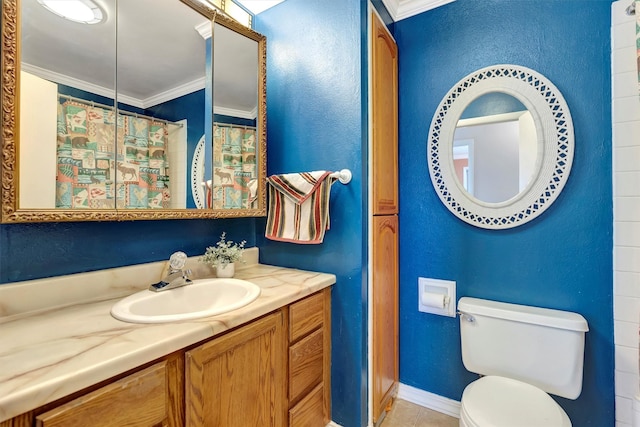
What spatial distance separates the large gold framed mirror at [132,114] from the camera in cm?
88

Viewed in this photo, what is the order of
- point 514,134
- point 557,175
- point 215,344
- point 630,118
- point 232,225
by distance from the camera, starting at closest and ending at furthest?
point 215,344 < point 630,118 < point 557,175 < point 514,134 < point 232,225

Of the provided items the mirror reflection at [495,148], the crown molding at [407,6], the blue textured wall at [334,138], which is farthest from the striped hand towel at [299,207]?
the crown molding at [407,6]

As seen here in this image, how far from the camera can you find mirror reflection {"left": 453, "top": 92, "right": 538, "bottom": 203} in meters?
1.46

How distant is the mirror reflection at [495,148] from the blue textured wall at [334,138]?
630mm

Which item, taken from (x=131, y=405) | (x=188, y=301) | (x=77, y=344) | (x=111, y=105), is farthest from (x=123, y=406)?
(x=111, y=105)

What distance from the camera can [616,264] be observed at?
130cm

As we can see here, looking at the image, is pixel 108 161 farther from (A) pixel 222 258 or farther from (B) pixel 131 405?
(B) pixel 131 405

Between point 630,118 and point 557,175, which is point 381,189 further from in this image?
point 630,118

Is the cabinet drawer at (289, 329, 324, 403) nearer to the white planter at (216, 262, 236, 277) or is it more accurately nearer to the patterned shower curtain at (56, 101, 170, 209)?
the white planter at (216, 262, 236, 277)

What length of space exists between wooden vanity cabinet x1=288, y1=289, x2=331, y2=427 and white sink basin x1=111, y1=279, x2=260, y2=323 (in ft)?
0.84

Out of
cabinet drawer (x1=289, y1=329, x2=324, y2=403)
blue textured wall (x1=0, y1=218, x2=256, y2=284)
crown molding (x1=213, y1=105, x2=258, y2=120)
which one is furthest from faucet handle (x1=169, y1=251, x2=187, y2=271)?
crown molding (x1=213, y1=105, x2=258, y2=120)

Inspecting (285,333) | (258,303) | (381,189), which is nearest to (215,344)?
(258,303)

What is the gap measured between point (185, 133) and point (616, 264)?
6.60ft

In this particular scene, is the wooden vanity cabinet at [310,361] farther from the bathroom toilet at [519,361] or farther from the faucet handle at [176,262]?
the bathroom toilet at [519,361]
